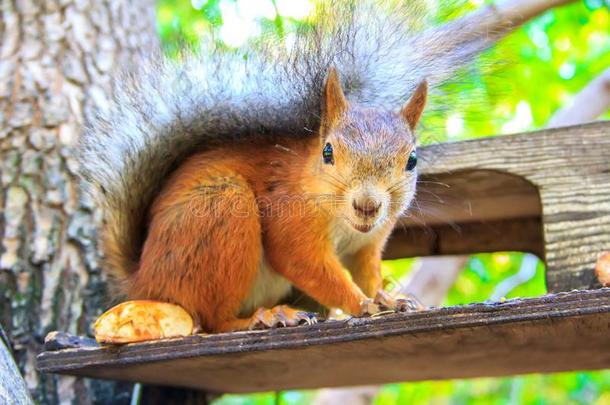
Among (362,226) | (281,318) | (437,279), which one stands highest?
(362,226)

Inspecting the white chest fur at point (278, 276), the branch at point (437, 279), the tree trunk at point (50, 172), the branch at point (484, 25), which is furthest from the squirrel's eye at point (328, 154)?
the branch at point (437, 279)

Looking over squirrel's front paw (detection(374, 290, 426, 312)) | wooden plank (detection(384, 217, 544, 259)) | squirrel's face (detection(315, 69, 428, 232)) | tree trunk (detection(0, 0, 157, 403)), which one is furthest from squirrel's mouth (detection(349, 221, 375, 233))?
tree trunk (detection(0, 0, 157, 403))

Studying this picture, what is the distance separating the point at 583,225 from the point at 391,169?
52 centimetres

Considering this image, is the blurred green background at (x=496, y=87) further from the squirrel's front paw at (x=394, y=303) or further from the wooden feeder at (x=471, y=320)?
the squirrel's front paw at (x=394, y=303)

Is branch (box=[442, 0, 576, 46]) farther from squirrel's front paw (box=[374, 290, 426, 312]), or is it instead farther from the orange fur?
squirrel's front paw (box=[374, 290, 426, 312])

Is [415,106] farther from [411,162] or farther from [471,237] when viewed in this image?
[471,237]

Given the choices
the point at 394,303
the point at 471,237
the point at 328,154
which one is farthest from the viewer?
the point at 471,237

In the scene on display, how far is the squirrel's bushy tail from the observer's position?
1.84 meters

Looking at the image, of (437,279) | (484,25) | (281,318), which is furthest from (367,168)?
(437,279)

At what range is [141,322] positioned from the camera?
1612 millimetres

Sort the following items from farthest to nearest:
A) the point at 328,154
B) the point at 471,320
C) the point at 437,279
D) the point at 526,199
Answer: the point at 437,279, the point at 526,199, the point at 328,154, the point at 471,320

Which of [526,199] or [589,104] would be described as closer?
[526,199]

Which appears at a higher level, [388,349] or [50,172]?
[50,172]

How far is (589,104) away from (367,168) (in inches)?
56.4
